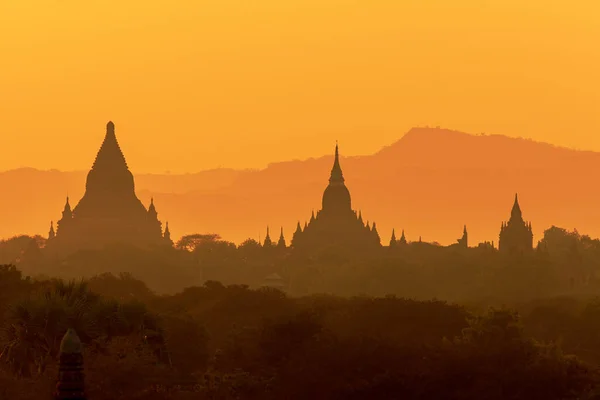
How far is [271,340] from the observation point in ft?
333

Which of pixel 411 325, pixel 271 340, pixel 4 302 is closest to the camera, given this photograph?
pixel 271 340

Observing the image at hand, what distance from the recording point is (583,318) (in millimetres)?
149875

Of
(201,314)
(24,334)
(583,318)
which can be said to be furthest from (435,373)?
(583,318)

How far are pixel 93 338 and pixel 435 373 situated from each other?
15514mm

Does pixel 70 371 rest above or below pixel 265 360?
above

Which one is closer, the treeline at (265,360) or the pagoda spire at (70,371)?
the pagoda spire at (70,371)

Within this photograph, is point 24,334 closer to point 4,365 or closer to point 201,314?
point 4,365

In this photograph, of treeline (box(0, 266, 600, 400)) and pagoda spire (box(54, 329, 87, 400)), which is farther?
treeline (box(0, 266, 600, 400))

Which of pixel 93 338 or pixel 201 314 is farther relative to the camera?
pixel 201 314

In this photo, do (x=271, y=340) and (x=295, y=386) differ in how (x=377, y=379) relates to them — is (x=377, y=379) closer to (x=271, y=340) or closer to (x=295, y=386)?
(x=295, y=386)

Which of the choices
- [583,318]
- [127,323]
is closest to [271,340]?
[127,323]

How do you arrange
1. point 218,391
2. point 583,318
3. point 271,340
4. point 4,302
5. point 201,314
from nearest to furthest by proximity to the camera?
point 218,391
point 271,340
point 4,302
point 201,314
point 583,318

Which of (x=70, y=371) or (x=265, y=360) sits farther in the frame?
(x=265, y=360)

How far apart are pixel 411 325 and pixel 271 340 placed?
2640cm
